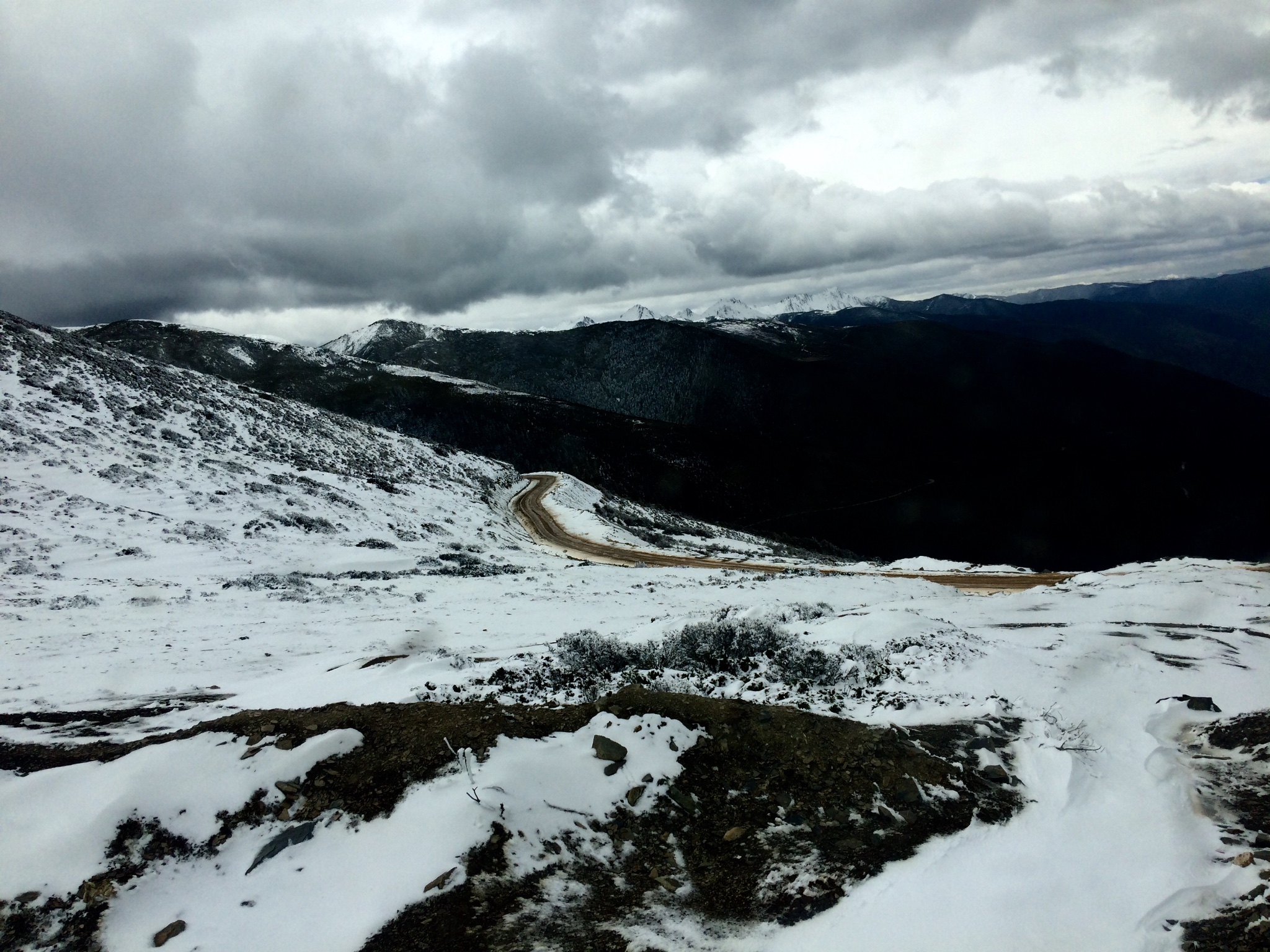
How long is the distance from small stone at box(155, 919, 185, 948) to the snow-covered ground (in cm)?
8

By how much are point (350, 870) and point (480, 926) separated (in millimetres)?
1806

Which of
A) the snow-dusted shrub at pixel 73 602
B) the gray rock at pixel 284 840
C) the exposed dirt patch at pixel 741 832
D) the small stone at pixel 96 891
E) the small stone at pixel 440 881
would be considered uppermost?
the snow-dusted shrub at pixel 73 602

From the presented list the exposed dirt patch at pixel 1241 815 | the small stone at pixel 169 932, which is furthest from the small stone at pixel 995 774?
the small stone at pixel 169 932

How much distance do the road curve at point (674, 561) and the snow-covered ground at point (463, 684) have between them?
3250 mm

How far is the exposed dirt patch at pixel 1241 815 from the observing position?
5824mm

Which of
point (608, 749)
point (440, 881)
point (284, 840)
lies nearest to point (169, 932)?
point (284, 840)

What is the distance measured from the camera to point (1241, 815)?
808cm

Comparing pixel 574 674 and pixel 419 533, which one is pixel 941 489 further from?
pixel 574 674

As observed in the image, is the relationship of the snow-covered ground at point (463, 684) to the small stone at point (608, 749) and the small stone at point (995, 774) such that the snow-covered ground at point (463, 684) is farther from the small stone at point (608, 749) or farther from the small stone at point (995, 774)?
the small stone at point (995, 774)

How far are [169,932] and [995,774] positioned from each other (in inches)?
422

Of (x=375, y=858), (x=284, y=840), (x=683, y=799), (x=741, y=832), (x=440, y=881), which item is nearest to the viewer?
(x=440, y=881)

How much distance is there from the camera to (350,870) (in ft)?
22.5

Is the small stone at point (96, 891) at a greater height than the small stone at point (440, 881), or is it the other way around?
the small stone at point (96, 891)

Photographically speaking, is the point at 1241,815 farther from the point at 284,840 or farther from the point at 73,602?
the point at 73,602
